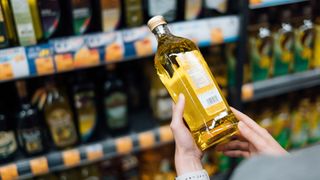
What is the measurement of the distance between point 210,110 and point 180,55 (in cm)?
18

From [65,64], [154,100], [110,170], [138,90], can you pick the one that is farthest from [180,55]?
[110,170]

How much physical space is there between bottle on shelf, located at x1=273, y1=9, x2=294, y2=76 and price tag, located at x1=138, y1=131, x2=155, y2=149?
754 millimetres

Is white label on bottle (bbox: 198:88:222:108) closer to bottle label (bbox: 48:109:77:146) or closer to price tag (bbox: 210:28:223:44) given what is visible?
price tag (bbox: 210:28:223:44)

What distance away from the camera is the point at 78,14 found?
1342 mm

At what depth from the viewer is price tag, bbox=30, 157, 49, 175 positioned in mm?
1372

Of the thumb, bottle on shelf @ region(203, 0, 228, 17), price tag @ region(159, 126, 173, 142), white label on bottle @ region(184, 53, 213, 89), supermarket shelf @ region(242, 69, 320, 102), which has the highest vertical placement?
bottle on shelf @ region(203, 0, 228, 17)

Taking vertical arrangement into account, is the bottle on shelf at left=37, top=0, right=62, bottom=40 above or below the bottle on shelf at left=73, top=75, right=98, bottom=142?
above

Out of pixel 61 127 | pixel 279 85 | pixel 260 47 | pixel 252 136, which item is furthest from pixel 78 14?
pixel 279 85

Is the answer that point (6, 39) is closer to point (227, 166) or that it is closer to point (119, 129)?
point (119, 129)

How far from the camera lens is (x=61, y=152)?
1.43 metres

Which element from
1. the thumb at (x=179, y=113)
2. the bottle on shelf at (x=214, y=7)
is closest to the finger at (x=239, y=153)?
the thumb at (x=179, y=113)

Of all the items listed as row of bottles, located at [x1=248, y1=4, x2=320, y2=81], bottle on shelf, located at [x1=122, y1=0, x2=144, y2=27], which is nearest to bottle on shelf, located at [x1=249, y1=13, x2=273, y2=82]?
row of bottles, located at [x1=248, y1=4, x2=320, y2=81]

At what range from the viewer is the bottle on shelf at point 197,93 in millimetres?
1006

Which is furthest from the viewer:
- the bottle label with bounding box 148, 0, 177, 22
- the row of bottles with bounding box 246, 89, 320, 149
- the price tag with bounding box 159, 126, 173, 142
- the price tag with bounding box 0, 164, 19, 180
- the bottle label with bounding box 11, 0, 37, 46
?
the row of bottles with bounding box 246, 89, 320, 149
